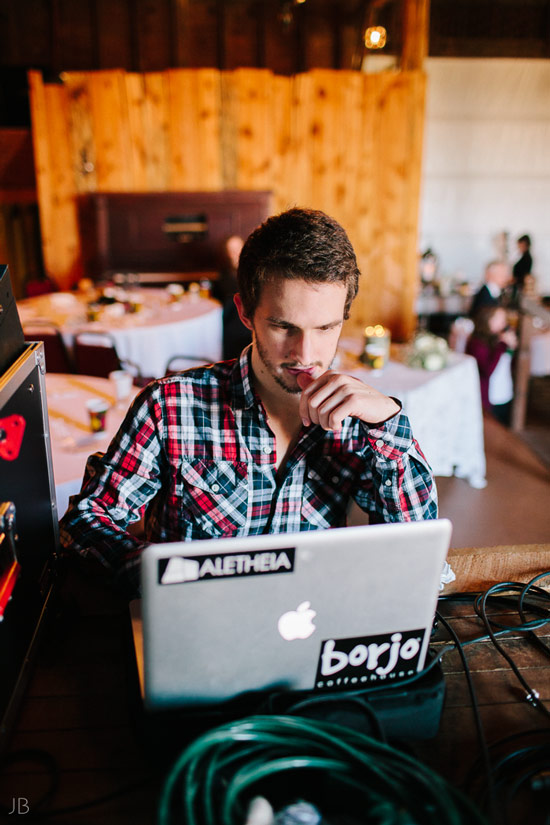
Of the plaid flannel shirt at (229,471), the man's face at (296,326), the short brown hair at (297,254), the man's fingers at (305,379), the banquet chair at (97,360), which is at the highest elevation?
the short brown hair at (297,254)

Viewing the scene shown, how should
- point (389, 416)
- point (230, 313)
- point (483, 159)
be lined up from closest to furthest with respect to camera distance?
point (389, 416) < point (230, 313) < point (483, 159)

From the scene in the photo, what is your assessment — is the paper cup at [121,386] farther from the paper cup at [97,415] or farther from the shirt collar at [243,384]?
the shirt collar at [243,384]

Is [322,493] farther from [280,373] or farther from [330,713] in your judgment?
[330,713]

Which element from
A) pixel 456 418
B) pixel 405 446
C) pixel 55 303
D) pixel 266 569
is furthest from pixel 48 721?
pixel 55 303

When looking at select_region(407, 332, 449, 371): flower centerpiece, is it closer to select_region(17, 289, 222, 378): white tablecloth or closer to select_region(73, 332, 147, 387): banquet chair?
select_region(17, 289, 222, 378): white tablecloth

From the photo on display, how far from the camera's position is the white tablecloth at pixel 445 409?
10.6ft

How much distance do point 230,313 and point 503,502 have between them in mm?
2210

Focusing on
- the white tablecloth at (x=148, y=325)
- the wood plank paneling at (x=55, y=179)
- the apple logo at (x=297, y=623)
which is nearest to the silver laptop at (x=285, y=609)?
the apple logo at (x=297, y=623)

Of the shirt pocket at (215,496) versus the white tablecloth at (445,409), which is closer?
the shirt pocket at (215,496)

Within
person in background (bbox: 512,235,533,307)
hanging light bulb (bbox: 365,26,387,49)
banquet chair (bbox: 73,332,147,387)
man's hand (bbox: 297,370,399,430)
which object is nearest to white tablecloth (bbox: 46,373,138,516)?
banquet chair (bbox: 73,332,147,387)

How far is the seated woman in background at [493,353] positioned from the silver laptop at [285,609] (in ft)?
12.3

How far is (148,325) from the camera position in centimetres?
405

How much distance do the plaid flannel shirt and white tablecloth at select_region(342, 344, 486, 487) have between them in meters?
1.84

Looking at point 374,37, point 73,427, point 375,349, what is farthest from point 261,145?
point 73,427
